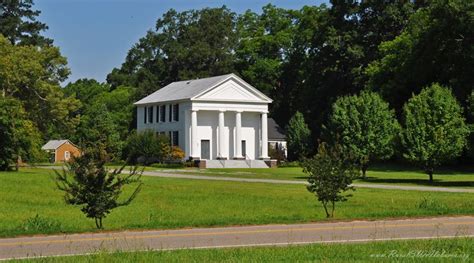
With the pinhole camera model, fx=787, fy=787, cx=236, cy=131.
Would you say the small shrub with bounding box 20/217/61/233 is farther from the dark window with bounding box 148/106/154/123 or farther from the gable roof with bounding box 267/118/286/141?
the gable roof with bounding box 267/118/286/141

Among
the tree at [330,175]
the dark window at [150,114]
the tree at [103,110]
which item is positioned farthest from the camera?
the dark window at [150,114]

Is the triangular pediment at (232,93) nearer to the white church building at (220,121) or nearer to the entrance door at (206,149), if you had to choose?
the white church building at (220,121)

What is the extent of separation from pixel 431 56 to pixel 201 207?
143ft

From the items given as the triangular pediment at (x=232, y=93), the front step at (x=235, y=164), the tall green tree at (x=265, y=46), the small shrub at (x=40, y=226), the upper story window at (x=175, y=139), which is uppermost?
the tall green tree at (x=265, y=46)

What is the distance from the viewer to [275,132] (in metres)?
93.9

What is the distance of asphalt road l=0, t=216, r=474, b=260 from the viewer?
15.8 metres

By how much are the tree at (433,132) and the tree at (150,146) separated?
110 feet

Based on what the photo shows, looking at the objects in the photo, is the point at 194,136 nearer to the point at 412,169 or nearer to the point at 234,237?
the point at 412,169

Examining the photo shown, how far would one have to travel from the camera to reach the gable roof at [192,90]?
3179 inches

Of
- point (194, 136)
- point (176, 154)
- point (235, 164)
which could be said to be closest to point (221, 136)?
point (194, 136)

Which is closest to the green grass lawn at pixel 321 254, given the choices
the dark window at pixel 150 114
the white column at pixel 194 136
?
the white column at pixel 194 136

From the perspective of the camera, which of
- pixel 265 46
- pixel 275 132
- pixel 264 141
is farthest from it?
pixel 265 46

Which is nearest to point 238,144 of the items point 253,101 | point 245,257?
point 253,101

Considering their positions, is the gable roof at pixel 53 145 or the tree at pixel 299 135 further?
the gable roof at pixel 53 145
